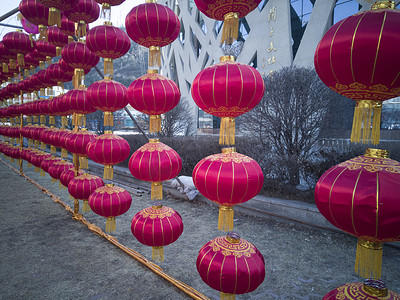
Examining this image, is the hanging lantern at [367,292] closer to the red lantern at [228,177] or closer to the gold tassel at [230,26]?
the red lantern at [228,177]

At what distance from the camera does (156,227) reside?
2441mm

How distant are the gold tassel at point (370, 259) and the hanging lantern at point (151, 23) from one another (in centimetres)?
236

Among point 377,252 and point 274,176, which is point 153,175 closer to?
point 377,252

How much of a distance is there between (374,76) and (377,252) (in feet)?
2.76

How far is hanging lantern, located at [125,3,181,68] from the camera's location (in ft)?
7.72

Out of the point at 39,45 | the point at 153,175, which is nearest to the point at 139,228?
the point at 153,175

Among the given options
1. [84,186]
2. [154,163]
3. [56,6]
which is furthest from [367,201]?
[56,6]

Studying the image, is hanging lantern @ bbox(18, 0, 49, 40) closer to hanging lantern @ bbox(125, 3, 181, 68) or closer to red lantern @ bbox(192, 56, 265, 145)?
hanging lantern @ bbox(125, 3, 181, 68)

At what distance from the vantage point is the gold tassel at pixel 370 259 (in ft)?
3.92

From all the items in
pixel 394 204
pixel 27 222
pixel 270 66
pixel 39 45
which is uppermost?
pixel 270 66

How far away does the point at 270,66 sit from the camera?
14.4 meters

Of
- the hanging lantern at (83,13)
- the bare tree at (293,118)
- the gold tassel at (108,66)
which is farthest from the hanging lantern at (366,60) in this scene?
the bare tree at (293,118)

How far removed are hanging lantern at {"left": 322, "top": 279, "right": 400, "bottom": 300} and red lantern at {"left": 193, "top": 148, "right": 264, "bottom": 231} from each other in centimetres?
74

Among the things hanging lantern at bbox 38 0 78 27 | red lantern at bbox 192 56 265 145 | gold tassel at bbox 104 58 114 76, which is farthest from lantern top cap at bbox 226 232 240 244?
hanging lantern at bbox 38 0 78 27
